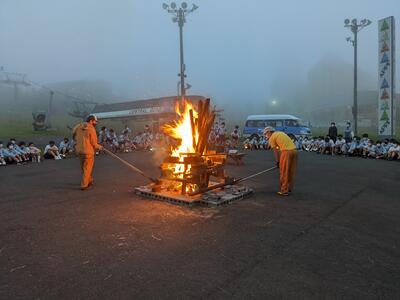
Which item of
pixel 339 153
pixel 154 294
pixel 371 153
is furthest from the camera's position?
pixel 339 153

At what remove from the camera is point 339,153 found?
19.7 metres

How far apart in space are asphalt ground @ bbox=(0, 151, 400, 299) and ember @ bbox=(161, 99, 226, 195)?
897 millimetres

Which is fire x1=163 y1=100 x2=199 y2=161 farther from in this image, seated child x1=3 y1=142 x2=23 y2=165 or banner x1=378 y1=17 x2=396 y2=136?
banner x1=378 y1=17 x2=396 y2=136

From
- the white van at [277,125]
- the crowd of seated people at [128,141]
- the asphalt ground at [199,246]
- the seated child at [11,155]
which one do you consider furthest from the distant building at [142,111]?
the asphalt ground at [199,246]

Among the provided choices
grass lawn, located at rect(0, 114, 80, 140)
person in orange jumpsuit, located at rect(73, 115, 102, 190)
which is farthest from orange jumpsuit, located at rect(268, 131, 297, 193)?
grass lawn, located at rect(0, 114, 80, 140)

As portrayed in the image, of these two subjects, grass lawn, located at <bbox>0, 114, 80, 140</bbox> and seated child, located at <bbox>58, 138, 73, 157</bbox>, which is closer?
seated child, located at <bbox>58, 138, 73, 157</bbox>

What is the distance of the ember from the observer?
301 inches

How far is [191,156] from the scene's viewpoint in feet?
25.3

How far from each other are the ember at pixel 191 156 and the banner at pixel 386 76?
16181 millimetres

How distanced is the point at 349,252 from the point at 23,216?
5.81 meters

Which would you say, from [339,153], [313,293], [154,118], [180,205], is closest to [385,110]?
[339,153]

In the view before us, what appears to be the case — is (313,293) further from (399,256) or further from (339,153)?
(339,153)

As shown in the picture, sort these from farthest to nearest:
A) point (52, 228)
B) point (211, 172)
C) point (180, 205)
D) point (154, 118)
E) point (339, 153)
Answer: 1. point (154, 118)
2. point (339, 153)
3. point (211, 172)
4. point (180, 205)
5. point (52, 228)

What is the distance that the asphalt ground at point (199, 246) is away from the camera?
3.62 meters
